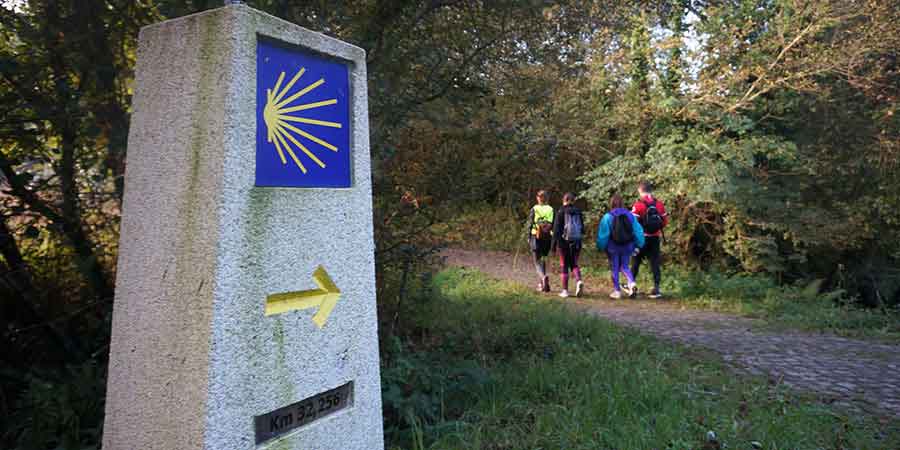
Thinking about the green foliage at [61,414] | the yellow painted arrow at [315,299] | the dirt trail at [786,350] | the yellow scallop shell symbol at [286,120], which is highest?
the yellow scallop shell symbol at [286,120]

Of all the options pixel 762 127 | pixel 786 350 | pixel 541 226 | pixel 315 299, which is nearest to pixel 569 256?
pixel 541 226

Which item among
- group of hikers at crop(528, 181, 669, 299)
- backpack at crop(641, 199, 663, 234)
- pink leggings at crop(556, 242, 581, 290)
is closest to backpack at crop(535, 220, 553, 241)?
group of hikers at crop(528, 181, 669, 299)

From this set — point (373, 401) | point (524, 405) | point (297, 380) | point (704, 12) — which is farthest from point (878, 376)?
point (704, 12)

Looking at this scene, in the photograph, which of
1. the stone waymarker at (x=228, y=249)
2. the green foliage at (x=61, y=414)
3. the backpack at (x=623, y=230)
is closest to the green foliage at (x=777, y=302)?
the backpack at (x=623, y=230)

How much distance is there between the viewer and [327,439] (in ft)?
8.26

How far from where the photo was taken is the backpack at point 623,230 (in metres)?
9.21

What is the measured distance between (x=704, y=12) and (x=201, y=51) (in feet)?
36.4

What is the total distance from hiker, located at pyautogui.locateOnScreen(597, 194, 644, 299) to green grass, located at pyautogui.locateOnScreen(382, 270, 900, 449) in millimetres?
3312

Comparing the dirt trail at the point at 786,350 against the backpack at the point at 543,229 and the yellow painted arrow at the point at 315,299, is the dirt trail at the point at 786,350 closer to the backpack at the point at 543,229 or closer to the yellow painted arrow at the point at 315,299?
the backpack at the point at 543,229

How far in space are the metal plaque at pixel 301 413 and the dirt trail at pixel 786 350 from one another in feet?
11.5

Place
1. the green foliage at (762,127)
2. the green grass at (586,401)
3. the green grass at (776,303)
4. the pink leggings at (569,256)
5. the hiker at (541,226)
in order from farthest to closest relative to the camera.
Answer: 1. the green foliage at (762,127)
2. the hiker at (541,226)
3. the pink leggings at (569,256)
4. the green grass at (776,303)
5. the green grass at (586,401)

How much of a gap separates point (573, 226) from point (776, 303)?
10.9ft

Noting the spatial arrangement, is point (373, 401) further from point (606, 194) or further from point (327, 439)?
point (606, 194)

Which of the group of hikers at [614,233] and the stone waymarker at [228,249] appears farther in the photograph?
the group of hikers at [614,233]
